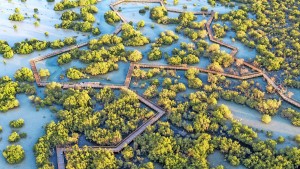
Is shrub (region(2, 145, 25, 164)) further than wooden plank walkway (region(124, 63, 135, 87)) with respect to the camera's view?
No

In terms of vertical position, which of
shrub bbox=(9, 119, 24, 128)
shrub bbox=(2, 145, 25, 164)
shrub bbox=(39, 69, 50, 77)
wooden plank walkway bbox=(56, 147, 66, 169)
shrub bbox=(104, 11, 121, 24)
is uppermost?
shrub bbox=(104, 11, 121, 24)

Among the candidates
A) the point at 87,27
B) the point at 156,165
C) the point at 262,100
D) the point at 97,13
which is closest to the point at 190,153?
the point at 156,165

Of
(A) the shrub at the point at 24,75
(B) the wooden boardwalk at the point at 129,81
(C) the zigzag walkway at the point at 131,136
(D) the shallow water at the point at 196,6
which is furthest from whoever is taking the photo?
(D) the shallow water at the point at 196,6

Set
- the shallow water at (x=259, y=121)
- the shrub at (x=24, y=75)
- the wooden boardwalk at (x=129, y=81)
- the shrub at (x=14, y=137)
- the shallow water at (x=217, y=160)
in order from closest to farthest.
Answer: the shallow water at (x=217, y=160), the wooden boardwalk at (x=129, y=81), the shrub at (x=14, y=137), the shallow water at (x=259, y=121), the shrub at (x=24, y=75)

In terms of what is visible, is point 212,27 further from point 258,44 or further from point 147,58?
point 147,58

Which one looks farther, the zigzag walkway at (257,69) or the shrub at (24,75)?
the shrub at (24,75)

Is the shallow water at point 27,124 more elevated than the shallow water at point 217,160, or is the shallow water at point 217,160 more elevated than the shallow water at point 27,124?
the shallow water at point 27,124

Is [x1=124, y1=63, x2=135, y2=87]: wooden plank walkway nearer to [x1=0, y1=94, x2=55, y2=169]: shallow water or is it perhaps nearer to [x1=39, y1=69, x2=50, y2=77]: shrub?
[x1=0, y1=94, x2=55, y2=169]: shallow water

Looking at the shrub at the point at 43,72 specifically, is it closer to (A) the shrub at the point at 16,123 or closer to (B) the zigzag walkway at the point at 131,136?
(A) the shrub at the point at 16,123

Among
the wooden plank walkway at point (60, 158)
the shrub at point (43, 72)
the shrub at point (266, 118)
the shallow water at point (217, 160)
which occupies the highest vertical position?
the shrub at point (43, 72)

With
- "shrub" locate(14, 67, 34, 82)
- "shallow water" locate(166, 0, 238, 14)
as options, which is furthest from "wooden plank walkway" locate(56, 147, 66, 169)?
"shallow water" locate(166, 0, 238, 14)

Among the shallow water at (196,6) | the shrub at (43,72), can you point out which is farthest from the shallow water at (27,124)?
the shallow water at (196,6)

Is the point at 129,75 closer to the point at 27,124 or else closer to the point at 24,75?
the point at 24,75
